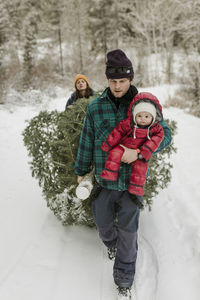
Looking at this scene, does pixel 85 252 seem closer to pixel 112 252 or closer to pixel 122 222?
pixel 112 252

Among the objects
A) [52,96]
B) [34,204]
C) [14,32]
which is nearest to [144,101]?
[34,204]

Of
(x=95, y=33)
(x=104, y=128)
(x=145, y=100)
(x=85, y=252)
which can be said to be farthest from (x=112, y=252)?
(x=95, y=33)

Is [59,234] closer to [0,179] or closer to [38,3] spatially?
[0,179]

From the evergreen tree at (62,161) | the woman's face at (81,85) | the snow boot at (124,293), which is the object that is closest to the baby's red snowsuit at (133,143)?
the evergreen tree at (62,161)

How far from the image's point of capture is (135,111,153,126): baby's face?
1.91m

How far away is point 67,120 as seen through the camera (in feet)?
9.30

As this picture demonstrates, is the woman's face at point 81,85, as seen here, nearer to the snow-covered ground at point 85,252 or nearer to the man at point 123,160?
the snow-covered ground at point 85,252

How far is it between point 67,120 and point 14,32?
83.7ft

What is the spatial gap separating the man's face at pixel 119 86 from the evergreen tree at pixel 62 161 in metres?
0.82

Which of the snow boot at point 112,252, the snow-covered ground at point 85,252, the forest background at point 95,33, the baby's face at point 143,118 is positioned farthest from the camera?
the forest background at point 95,33

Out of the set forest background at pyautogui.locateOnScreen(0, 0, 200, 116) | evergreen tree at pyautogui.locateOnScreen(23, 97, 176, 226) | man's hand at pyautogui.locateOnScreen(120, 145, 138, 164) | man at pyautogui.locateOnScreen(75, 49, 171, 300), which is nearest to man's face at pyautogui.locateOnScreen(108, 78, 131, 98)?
man at pyautogui.locateOnScreen(75, 49, 171, 300)

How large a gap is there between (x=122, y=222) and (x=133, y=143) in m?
0.74

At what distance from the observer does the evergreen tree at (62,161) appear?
2.79m

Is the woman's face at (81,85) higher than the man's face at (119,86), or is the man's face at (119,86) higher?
the woman's face at (81,85)
